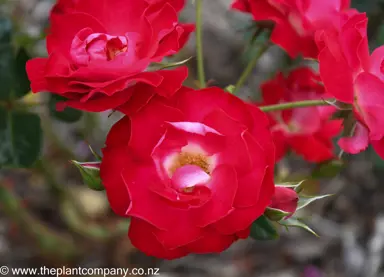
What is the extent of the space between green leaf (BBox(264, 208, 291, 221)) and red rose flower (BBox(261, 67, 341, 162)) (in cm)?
30

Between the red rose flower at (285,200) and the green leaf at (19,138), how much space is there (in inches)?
18.6

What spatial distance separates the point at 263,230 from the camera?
26.1 inches

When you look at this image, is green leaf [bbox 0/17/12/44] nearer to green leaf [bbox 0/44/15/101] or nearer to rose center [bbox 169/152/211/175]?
green leaf [bbox 0/44/15/101]

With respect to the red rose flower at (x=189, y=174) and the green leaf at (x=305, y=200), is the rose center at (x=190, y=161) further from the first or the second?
the green leaf at (x=305, y=200)

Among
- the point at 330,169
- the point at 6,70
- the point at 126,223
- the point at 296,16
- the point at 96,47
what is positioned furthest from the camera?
the point at 126,223

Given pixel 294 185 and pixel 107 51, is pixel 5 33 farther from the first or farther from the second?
pixel 294 185

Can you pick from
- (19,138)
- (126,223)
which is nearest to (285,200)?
(19,138)

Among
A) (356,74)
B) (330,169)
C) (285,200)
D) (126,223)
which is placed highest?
(356,74)

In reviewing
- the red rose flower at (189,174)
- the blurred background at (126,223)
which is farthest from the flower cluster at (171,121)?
the blurred background at (126,223)

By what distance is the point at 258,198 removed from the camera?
55cm

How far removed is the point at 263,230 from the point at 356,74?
0.25m

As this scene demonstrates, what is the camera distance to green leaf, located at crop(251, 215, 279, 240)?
657 millimetres

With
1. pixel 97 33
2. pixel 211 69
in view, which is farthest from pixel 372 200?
pixel 97 33

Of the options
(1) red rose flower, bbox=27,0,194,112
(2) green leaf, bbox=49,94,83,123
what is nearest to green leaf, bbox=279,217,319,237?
(1) red rose flower, bbox=27,0,194,112
